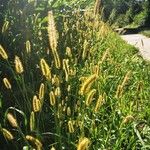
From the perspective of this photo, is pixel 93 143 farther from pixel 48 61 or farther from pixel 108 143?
pixel 48 61

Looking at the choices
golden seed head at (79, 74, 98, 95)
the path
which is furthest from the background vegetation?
golden seed head at (79, 74, 98, 95)

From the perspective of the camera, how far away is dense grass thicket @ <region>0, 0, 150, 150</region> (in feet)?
7.98

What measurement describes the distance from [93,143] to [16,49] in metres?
1.81

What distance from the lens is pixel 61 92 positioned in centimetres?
356

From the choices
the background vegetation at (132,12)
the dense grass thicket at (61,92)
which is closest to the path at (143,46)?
the dense grass thicket at (61,92)

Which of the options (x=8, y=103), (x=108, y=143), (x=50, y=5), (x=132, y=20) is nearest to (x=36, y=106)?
(x=108, y=143)

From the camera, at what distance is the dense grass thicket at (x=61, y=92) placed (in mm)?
2434

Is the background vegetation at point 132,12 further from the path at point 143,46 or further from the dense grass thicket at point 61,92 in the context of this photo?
the dense grass thicket at point 61,92

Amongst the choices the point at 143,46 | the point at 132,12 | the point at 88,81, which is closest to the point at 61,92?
the point at 88,81

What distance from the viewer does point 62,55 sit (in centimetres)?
474

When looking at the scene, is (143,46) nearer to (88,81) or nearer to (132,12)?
(88,81)

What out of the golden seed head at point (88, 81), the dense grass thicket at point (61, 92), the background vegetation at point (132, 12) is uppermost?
the golden seed head at point (88, 81)

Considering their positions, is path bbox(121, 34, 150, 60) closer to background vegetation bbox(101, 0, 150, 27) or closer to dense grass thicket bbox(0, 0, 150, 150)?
dense grass thicket bbox(0, 0, 150, 150)

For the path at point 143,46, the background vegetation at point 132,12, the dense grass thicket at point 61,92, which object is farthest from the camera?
the background vegetation at point 132,12
